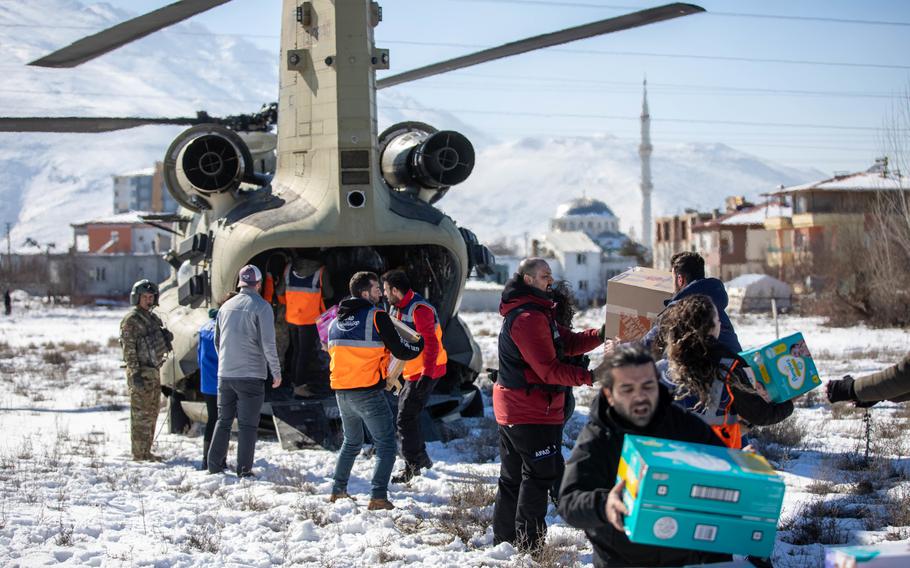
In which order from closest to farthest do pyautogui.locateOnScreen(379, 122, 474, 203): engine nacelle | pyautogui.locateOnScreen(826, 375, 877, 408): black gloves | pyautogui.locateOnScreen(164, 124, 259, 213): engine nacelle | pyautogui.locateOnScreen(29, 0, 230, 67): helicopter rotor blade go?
pyautogui.locateOnScreen(826, 375, 877, 408): black gloves, pyautogui.locateOnScreen(29, 0, 230, 67): helicopter rotor blade, pyautogui.locateOnScreen(164, 124, 259, 213): engine nacelle, pyautogui.locateOnScreen(379, 122, 474, 203): engine nacelle

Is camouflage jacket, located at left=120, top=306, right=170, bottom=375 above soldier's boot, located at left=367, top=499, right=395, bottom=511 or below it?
above

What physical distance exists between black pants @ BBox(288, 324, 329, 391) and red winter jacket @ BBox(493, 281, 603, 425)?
5.62 m

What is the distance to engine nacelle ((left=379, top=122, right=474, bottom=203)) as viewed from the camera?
508 inches

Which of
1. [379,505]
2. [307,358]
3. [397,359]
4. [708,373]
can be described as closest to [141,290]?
[307,358]

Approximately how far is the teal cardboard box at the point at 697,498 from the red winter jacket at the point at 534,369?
9.10 feet

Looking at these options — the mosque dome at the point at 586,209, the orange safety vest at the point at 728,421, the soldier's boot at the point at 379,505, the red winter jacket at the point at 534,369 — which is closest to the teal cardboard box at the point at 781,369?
the orange safety vest at the point at 728,421

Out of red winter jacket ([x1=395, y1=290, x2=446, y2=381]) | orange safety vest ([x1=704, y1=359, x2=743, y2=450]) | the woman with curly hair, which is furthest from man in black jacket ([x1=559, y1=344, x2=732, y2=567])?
red winter jacket ([x1=395, y1=290, x2=446, y2=381])

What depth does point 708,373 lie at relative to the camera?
5199mm

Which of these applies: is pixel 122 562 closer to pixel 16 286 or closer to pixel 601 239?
pixel 16 286

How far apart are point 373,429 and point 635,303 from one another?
2440 millimetres

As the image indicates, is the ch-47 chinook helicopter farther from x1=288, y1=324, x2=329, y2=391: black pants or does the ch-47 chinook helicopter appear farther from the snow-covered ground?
the snow-covered ground

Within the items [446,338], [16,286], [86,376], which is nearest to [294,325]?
[446,338]

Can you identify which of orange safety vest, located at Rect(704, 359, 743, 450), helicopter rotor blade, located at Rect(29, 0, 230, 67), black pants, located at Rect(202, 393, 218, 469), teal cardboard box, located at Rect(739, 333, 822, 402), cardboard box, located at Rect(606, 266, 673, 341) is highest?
helicopter rotor blade, located at Rect(29, 0, 230, 67)

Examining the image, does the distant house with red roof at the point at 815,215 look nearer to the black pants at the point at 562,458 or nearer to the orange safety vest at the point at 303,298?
the orange safety vest at the point at 303,298
